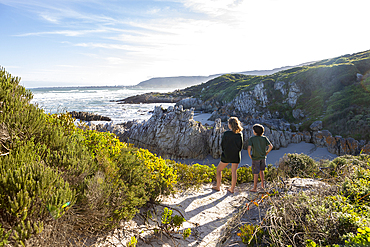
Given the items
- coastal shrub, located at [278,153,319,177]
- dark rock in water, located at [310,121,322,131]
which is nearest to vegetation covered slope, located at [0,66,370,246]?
coastal shrub, located at [278,153,319,177]

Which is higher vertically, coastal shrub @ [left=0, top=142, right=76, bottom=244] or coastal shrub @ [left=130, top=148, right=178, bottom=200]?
coastal shrub @ [left=0, top=142, right=76, bottom=244]

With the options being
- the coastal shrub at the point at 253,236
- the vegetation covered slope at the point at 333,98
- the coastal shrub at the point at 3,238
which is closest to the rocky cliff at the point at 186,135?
the vegetation covered slope at the point at 333,98

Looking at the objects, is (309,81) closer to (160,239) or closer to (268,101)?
(268,101)

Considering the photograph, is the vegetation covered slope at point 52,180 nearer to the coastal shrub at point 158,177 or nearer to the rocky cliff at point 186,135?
the coastal shrub at point 158,177

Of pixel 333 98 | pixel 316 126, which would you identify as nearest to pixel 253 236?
pixel 316 126

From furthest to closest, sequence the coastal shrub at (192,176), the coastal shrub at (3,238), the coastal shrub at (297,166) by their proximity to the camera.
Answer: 1. the coastal shrub at (297,166)
2. the coastal shrub at (192,176)
3. the coastal shrub at (3,238)

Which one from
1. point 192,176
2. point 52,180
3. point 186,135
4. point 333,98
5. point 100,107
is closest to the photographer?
point 52,180

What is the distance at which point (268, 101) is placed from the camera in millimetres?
26891

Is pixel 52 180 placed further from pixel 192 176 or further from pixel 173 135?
pixel 173 135

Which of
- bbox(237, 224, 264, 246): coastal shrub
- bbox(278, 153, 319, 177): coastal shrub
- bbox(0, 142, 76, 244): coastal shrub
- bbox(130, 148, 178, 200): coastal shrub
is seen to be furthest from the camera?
bbox(278, 153, 319, 177): coastal shrub

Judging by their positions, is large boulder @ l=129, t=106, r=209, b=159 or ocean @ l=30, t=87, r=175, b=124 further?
ocean @ l=30, t=87, r=175, b=124

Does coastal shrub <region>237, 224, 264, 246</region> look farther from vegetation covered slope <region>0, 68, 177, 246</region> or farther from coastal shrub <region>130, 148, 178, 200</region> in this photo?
Result: coastal shrub <region>130, 148, 178, 200</region>

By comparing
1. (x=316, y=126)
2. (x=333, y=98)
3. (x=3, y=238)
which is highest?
(x=333, y=98)

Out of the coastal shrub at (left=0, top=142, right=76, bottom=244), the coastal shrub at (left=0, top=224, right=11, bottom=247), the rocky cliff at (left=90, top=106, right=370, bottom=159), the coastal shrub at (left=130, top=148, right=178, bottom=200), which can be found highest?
the coastal shrub at (left=0, top=142, right=76, bottom=244)
